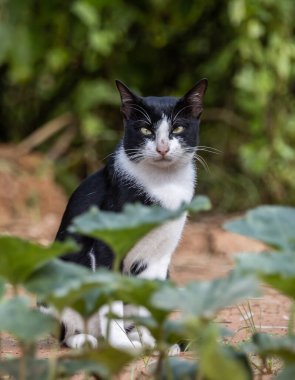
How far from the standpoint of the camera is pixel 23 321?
1744 mm

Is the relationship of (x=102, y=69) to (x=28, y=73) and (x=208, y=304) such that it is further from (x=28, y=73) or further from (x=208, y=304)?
(x=208, y=304)

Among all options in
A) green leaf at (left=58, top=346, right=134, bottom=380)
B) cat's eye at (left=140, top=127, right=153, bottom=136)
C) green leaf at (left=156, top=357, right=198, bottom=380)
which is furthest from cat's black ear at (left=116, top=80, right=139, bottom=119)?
green leaf at (left=58, top=346, right=134, bottom=380)

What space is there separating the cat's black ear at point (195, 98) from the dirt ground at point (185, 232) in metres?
0.89

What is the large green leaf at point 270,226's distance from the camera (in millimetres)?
1932

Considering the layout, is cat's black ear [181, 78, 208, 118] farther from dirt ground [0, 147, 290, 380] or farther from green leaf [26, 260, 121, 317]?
green leaf [26, 260, 121, 317]

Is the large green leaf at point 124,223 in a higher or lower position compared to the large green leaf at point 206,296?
higher

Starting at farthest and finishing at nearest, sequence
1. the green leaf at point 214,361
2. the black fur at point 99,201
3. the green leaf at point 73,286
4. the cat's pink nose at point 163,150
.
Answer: the cat's pink nose at point 163,150 → the black fur at point 99,201 → the green leaf at point 73,286 → the green leaf at point 214,361

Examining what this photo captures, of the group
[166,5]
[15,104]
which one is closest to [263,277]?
[166,5]

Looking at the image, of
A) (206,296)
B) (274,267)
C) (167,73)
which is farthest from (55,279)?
(167,73)

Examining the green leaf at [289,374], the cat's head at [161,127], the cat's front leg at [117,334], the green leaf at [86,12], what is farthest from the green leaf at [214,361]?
the green leaf at [86,12]

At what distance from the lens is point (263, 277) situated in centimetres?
178

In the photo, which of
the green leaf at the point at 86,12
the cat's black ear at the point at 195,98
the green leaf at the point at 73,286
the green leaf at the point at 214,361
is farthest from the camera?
the green leaf at the point at 86,12

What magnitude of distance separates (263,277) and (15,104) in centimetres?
602

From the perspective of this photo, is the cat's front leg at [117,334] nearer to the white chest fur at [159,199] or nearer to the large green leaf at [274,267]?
the white chest fur at [159,199]
